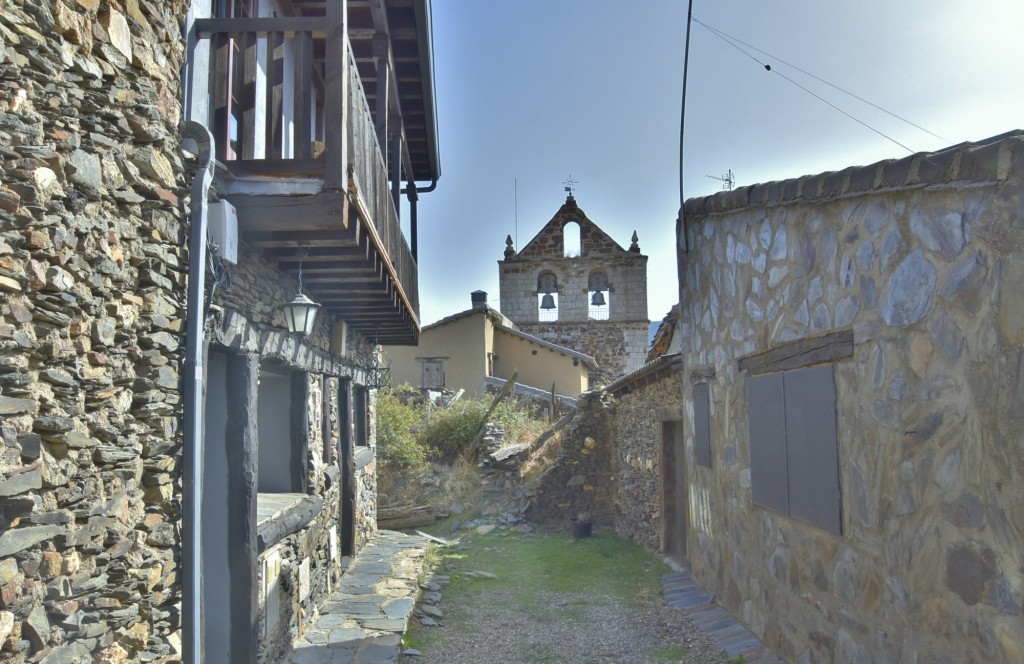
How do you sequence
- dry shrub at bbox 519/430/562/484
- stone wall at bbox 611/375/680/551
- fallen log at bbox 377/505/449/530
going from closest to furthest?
1. stone wall at bbox 611/375/680/551
2. fallen log at bbox 377/505/449/530
3. dry shrub at bbox 519/430/562/484

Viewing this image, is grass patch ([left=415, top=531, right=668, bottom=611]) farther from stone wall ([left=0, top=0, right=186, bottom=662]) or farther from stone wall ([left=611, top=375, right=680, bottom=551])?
stone wall ([left=0, top=0, right=186, bottom=662])

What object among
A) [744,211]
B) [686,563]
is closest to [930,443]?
[744,211]

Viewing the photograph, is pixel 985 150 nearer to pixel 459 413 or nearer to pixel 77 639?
pixel 77 639

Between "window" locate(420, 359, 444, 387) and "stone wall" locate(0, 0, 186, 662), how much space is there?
2109 centimetres

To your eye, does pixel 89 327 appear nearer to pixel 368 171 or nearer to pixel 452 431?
pixel 368 171

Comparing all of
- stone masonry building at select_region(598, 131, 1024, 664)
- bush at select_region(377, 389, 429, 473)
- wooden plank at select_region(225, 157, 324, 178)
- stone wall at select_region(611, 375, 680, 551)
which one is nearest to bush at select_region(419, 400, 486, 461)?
bush at select_region(377, 389, 429, 473)

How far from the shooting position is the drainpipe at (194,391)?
3.83 metres

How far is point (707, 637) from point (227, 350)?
15.3ft

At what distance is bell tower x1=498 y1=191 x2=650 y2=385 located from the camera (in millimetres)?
27312

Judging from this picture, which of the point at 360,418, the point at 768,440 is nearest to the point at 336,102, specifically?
the point at 768,440

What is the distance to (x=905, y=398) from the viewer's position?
4.10 meters

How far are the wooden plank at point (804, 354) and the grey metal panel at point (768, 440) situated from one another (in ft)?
0.30

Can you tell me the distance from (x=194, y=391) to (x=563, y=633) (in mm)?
4975

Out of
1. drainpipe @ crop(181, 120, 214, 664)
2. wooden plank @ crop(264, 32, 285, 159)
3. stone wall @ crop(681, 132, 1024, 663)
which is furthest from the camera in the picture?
wooden plank @ crop(264, 32, 285, 159)
